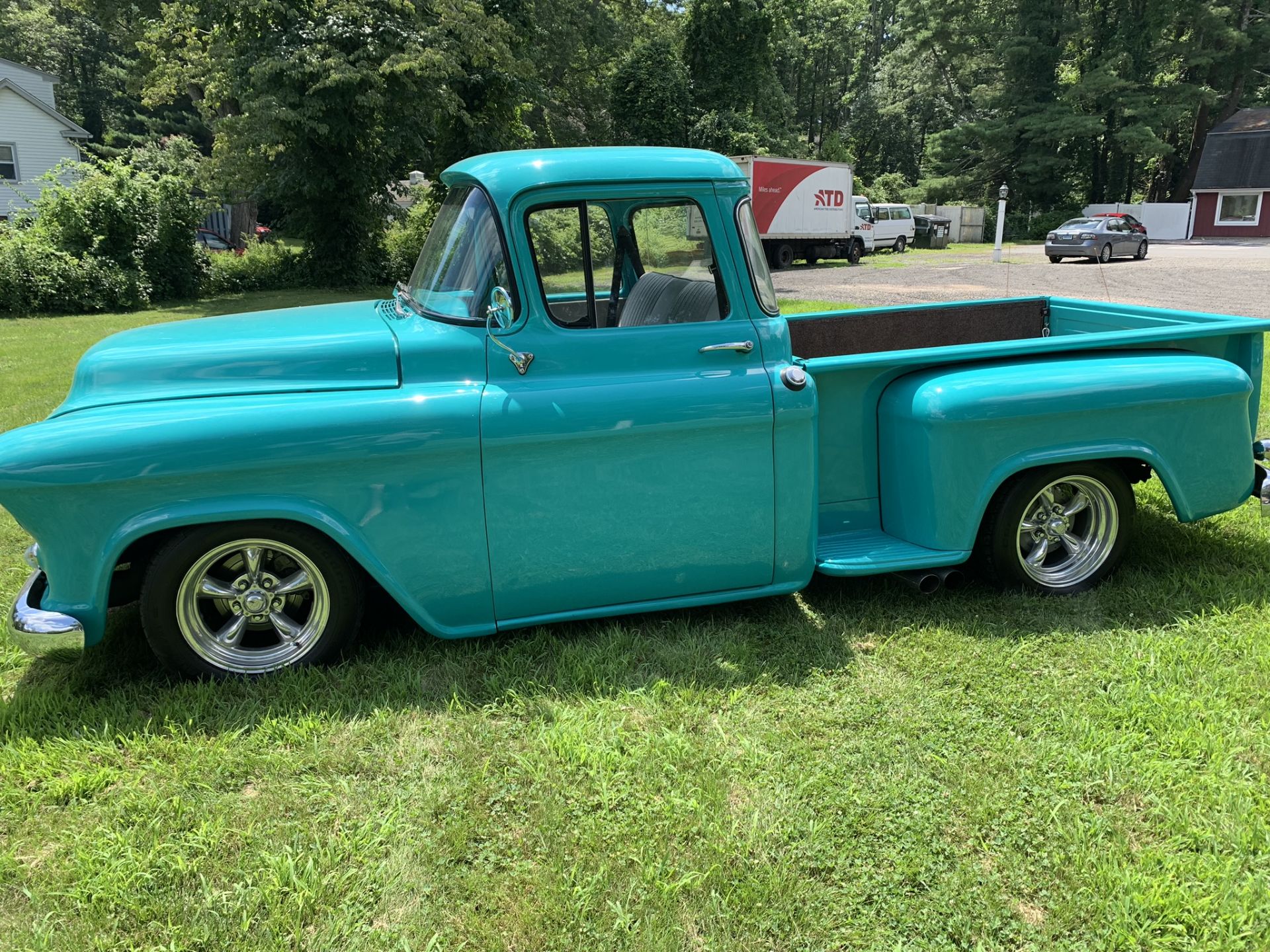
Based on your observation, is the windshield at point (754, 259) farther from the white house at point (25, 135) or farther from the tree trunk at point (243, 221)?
the white house at point (25, 135)

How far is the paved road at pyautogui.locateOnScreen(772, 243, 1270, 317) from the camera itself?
57.7 ft

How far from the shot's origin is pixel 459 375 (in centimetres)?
355

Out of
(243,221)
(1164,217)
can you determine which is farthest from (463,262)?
(1164,217)

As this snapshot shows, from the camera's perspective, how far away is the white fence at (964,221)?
138ft

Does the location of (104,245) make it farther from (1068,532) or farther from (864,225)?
(864,225)

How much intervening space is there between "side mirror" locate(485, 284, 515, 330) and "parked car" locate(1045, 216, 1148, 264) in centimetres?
2933

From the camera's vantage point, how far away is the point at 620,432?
140 inches

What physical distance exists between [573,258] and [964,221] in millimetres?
43095

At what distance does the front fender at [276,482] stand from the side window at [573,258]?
1.74ft

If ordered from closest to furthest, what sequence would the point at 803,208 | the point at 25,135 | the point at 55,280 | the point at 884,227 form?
the point at 55,280 → the point at 803,208 → the point at 25,135 → the point at 884,227

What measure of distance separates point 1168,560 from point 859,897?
2.99 m

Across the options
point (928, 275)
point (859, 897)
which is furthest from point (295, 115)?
point (859, 897)

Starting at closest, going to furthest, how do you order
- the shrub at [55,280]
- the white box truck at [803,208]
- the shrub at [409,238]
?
the shrub at [55,280] < the shrub at [409,238] < the white box truck at [803,208]

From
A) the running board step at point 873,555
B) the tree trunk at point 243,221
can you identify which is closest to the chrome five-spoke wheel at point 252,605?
the running board step at point 873,555
